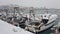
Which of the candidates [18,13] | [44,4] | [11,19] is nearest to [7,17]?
[11,19]

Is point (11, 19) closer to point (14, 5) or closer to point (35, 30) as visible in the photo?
point (14, 5)

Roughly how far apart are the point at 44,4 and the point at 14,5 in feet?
1.47

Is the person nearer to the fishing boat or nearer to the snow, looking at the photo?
the fishing boat

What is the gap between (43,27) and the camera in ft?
5.02

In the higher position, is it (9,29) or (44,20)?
(44,20)

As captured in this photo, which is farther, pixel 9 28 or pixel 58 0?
pixel 9 28

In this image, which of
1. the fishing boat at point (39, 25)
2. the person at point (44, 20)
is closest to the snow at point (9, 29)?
the fishing boat at point (39, 25)

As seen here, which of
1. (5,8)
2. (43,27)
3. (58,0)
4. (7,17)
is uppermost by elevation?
(58,0)

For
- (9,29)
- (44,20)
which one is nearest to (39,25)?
(44,20)

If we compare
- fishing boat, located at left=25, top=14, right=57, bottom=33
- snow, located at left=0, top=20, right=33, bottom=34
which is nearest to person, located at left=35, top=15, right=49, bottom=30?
fishing boat, located at left=25, top=14, right=57, bottom=33

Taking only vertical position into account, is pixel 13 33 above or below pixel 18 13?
below

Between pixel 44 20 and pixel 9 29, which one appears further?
pixel 9 29

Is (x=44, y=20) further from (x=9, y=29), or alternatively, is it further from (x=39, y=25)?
(x=9, y=29)

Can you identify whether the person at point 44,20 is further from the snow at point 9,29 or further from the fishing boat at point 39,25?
the snow at point 9,29
